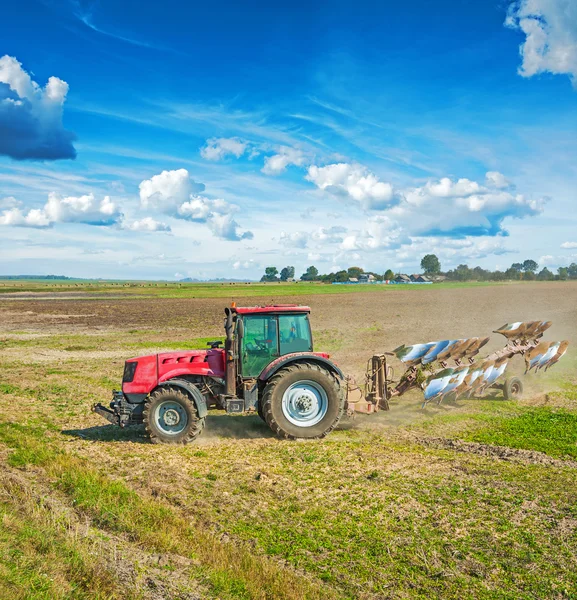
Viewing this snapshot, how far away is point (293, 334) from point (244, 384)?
4.71 feet

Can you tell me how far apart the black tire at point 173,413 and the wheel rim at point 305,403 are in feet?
5.78

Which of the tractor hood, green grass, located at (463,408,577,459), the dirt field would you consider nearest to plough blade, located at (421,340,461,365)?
the dirt field

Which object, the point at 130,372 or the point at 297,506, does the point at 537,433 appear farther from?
the point at 130,372

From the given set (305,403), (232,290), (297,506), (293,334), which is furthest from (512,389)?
(232,290)

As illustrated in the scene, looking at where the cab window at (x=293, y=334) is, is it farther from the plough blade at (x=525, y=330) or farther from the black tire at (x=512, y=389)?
the plough blade at (x=525, y=330)

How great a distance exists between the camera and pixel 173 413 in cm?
1042

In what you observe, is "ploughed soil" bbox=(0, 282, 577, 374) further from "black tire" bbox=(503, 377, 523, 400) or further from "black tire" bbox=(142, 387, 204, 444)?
"black tire" bbox=(142, 387, 204, 444)

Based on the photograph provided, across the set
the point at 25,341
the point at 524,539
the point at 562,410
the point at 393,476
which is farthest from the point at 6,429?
the point at 25,341

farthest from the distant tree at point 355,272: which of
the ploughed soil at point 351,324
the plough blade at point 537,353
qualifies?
the plough blade at point 537,353

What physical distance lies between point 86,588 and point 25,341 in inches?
1064

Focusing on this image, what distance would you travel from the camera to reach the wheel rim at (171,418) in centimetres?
1034

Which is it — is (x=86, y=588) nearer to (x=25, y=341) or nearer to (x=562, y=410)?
(x=562, y=410)

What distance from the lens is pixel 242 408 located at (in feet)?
34.6

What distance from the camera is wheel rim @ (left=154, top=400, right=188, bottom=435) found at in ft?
33.9
